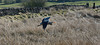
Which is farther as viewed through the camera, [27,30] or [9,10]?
[9,10]

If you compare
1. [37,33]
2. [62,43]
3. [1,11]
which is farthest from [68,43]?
[1,11]

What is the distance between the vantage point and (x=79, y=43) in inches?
101

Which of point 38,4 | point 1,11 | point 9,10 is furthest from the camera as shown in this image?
point 38,4

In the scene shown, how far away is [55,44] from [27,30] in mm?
1662

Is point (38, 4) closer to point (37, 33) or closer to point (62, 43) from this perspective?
point (37, 33)

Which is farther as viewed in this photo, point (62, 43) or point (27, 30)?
point (27, 30)

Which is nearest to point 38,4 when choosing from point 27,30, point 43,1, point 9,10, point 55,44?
point 43,1

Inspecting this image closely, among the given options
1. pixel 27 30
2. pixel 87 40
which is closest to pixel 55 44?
pixel 87 40

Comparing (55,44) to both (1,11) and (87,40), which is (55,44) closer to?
(87,40)

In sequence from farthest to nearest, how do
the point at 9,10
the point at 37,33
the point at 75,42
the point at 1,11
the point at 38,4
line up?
the point at 38,4, the point at 9,10, the point at 1,11, the point at 37,33, the point at 75,42

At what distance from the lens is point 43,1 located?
761 inches

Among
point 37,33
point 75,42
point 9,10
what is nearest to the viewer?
point 75,42

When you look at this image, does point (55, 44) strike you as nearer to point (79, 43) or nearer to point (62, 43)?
point (62, 43)

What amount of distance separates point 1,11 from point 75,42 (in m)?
9.49
